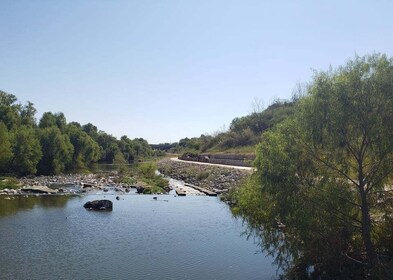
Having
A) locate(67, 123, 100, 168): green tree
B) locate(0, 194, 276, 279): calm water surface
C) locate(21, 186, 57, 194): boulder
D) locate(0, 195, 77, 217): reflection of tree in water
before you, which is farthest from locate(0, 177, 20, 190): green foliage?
locate(67, 123, 100, 168): green tree

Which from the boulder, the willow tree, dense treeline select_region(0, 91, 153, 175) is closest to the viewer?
the willow tree

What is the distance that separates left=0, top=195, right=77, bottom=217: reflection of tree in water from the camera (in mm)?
38797

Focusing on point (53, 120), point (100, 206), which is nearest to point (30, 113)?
point (53, 120)

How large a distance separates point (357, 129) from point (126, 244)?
1641 cm

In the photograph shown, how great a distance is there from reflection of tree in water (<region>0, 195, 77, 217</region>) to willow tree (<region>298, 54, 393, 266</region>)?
30.1 metres

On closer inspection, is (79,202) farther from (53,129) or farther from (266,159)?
(53,129)

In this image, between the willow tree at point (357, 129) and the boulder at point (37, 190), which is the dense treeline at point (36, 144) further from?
the willow tree at point (357, 129)

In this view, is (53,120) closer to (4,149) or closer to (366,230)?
(4,149)

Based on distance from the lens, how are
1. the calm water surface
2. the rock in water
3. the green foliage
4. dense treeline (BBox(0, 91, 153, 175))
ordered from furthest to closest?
dense treeline (BBox(0, 91, 153, 175)), the green foliage, the rock in water, the calm water surface

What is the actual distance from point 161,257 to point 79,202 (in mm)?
24501

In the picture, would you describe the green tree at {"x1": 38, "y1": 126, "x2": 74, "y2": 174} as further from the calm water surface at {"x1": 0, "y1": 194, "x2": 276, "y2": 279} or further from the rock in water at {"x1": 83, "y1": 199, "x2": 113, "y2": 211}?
the rock in water at {"x1": 83, "y1": 199, "x2": 113, "y2": 211}

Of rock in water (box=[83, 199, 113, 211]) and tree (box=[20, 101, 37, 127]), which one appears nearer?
rock in water (box=[83, 199, 113, 211])

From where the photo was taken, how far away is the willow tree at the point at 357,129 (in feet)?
52.3

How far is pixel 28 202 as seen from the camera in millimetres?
43781
